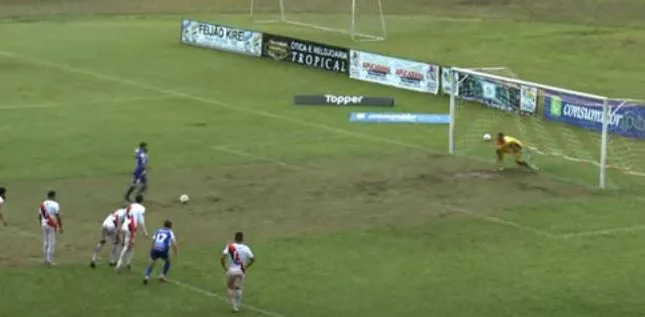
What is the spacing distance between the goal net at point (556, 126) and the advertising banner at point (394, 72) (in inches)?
46.9

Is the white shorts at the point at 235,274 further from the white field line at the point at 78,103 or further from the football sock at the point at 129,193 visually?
the white field line at the point at 78,103

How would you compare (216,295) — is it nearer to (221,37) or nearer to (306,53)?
(306,53)

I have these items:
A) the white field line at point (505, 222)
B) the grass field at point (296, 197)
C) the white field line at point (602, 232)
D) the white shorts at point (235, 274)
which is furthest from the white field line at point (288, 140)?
the white shorts at point (235, 274)

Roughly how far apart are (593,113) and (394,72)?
13621mm

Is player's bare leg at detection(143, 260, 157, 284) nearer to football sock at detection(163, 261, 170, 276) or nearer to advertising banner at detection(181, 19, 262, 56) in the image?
football sock at detection(163, 261, 170, 276)

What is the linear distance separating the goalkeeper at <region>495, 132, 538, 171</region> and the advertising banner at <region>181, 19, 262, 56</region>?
29560 mm

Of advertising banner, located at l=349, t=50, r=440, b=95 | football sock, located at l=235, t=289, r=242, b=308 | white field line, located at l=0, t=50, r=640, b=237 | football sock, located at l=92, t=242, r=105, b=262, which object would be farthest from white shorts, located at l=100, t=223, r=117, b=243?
advertising banner, located at l=349, t=50, r=440, b=95

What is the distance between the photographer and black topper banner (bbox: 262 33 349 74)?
74.2 m

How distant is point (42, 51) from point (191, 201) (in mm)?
39461

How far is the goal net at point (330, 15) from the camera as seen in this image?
90.7 metres

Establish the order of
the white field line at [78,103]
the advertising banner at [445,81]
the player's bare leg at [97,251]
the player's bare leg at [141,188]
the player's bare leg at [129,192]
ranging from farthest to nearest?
the advertising banner at [445,81], the white field line at [78,103], the player's bare leg at [141,188], the player's bare leg at [129,192], the player's bare leg at [97,251]

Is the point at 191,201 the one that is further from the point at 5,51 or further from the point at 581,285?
the point at 5,51

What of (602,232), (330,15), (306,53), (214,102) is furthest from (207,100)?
(330,15)

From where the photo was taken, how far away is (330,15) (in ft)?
325
